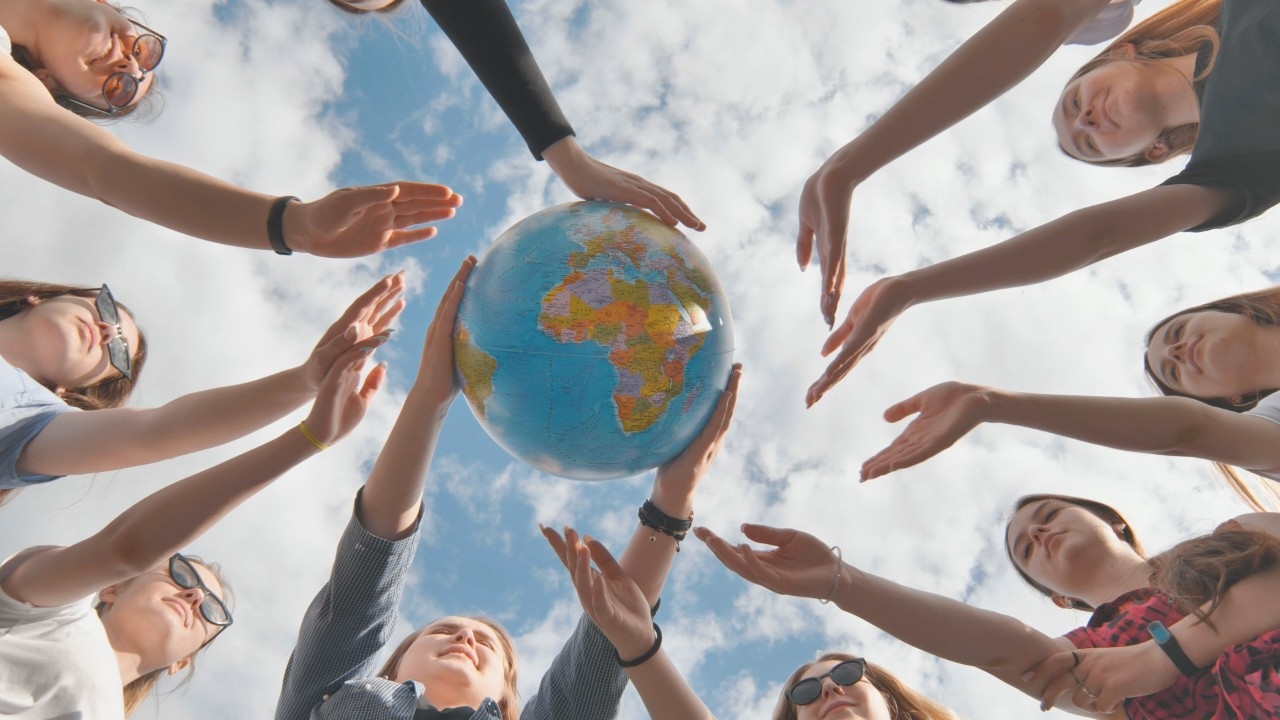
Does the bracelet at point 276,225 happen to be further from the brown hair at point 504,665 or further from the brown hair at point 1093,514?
the brown hair at point 1093,514

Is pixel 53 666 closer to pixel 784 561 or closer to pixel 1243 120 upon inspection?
pixel 784 561

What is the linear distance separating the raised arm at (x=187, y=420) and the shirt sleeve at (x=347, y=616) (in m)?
0.66

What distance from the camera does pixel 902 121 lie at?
10.6 ft

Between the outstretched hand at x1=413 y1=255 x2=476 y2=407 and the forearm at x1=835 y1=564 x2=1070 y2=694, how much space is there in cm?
199

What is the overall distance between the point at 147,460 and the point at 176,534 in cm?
70

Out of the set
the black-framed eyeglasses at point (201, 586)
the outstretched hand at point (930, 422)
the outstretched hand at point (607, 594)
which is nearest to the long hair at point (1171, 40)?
the outstretched hand at point (930, 422)

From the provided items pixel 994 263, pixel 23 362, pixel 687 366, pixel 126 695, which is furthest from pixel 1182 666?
pixel 23 362

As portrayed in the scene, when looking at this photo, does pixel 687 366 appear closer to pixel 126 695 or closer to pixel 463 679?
pixel 463 679

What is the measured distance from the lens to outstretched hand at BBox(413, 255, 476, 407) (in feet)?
11.6

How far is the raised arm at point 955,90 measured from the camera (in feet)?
10.6

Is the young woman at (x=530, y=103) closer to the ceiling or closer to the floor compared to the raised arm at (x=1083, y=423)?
closer to the ceiling

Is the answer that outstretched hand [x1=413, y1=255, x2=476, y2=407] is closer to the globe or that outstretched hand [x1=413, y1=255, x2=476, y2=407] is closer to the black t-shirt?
the globe

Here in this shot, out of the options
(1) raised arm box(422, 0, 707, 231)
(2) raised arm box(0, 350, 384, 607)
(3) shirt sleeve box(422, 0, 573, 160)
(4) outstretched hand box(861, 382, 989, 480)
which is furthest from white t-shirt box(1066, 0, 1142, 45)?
(2) raised arm box(0, 350, 384, 607)

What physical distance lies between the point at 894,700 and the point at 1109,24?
4471 millimetres
